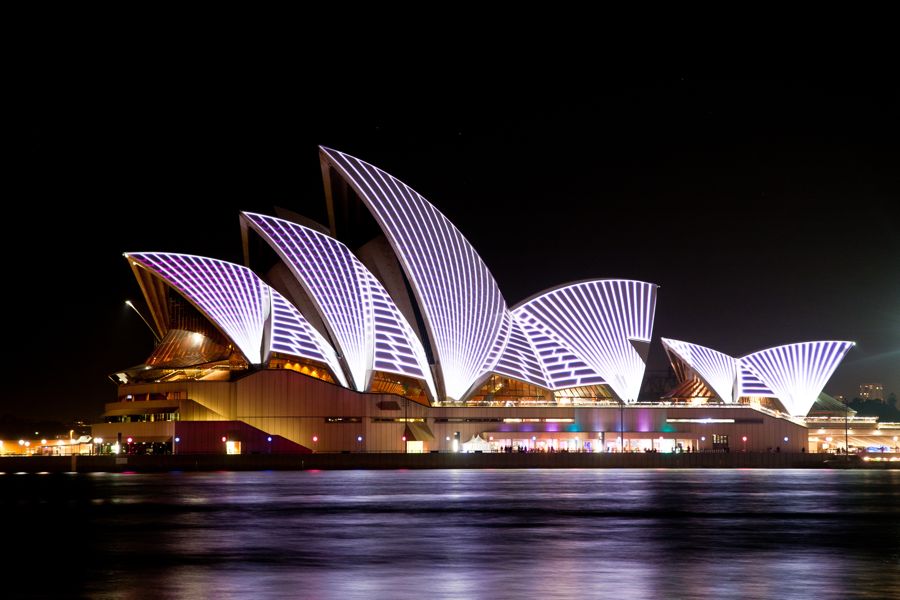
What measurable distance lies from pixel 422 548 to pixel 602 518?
870cm

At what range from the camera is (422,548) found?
821 inches

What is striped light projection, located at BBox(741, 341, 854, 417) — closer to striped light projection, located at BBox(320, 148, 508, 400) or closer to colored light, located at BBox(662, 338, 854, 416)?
colored light, located at BBox(662, 338, 854, 416)

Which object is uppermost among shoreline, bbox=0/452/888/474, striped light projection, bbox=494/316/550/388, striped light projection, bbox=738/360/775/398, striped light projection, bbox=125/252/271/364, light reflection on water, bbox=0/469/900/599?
striped light projection, bbox=125/252/271/364

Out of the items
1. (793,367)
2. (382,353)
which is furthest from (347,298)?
(793,367)

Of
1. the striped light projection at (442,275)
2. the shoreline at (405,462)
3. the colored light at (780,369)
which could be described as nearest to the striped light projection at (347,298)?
the striped light projection at (442,275)

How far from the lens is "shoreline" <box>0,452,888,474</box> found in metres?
72.6

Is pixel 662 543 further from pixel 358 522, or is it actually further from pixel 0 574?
pixel 0 574

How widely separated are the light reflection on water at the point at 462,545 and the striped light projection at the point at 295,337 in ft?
123

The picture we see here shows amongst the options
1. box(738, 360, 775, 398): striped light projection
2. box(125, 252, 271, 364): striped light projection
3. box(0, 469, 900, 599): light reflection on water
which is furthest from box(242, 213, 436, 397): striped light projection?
box(0, 469, 900, 599): light reflection on water

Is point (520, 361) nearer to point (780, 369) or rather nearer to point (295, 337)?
point (295, 337)

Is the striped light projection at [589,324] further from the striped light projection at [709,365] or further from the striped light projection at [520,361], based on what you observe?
the striped light projection at [709,365]

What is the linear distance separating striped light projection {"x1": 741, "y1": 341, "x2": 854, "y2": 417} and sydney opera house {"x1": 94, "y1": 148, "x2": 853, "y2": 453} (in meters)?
7.30

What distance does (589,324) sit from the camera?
296 ft

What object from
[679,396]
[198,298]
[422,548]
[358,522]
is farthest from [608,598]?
[679,396]
